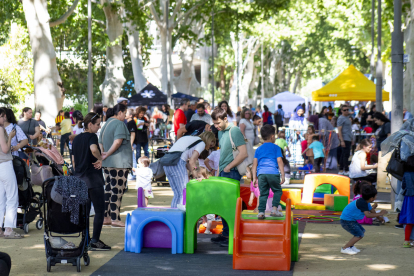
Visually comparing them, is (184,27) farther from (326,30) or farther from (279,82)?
(279,82)

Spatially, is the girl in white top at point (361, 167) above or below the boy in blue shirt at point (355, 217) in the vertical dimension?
above

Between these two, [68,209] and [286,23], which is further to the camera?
[286,23]

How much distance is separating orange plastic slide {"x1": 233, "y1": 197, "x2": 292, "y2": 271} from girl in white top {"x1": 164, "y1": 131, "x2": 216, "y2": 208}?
172 cm

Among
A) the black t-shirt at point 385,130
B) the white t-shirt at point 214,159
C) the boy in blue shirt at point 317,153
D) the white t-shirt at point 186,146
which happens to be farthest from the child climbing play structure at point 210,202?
the boy in blue shirt at point 317,153

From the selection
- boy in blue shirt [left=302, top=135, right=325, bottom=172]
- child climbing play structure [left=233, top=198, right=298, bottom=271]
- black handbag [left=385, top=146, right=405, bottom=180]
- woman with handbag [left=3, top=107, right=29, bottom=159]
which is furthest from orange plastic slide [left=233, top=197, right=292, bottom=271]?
boy in blue shirt [left=302, top=135, right=325, bottom=172]

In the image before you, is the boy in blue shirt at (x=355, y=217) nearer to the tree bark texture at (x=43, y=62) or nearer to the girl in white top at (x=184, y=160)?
the girl in white top at (x=184, y=160)

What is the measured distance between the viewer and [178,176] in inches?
374

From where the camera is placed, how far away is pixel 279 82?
6912 centimetres

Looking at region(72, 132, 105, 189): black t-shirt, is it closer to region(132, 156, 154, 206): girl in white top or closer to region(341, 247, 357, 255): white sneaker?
region(341, 247, 357, 255): white sneaker

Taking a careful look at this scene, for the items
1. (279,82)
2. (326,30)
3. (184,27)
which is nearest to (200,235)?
(184,27)

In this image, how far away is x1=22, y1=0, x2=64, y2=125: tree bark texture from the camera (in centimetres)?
2055

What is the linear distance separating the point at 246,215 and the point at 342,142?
33.3ft

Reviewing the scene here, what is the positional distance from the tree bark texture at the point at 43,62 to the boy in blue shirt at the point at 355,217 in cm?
1458

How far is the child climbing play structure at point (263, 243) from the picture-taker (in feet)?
23.8
